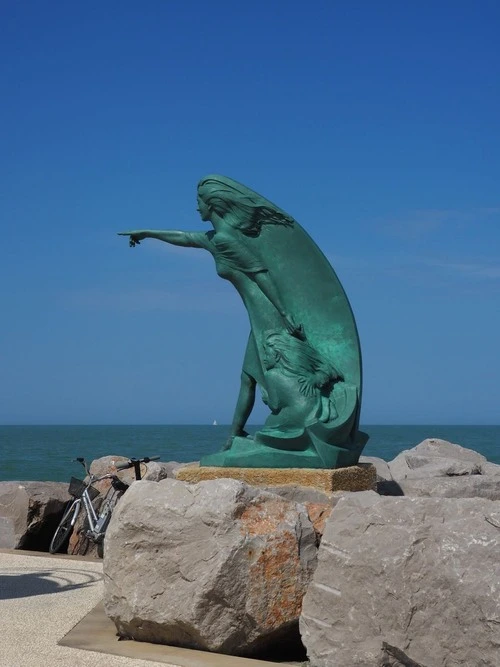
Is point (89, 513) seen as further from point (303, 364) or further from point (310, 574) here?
point (310, 574)

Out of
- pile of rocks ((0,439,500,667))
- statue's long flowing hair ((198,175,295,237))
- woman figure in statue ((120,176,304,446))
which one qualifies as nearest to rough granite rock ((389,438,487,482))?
woman figure in statue ((120,176,304,446))

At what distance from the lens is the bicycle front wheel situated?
853 cm

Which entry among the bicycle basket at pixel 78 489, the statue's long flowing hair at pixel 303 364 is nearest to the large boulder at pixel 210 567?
the statue's long flowing hair at pixel 303 364

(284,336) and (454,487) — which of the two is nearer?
(284,336)

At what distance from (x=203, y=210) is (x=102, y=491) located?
3.64 meters

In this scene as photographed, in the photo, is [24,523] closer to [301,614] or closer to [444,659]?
[301,614]

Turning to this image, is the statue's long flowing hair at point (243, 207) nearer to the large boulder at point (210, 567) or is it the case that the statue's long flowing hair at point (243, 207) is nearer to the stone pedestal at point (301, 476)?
the stone pedestal at point (301, 476)

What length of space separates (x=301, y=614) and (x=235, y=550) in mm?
470

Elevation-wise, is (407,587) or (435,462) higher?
(435,462)

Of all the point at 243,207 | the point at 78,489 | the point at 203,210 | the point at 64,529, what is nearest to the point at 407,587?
the point at 243,207

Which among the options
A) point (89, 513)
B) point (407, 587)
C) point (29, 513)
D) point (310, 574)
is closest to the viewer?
point (407, 587)

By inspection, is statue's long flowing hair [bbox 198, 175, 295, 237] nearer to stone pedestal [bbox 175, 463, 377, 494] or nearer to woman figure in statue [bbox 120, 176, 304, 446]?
woman figure in statue [bbox 120, 176, 304, 446]

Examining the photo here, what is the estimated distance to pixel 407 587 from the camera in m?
4.09

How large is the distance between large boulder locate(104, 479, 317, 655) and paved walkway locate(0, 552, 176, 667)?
1.05ft
